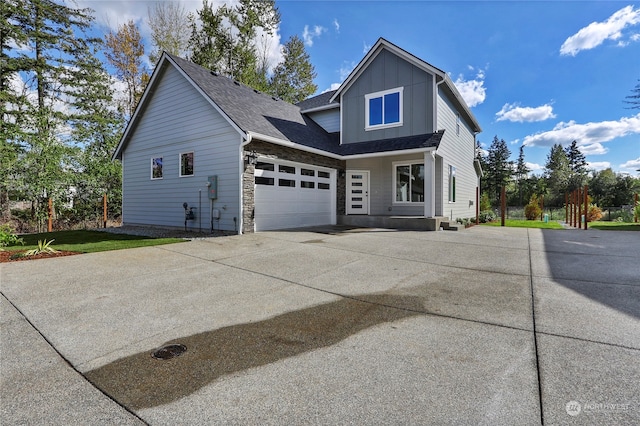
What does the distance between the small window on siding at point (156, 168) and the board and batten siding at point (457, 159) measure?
11190mm

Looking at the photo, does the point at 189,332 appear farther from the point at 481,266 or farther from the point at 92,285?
the point at 481,266

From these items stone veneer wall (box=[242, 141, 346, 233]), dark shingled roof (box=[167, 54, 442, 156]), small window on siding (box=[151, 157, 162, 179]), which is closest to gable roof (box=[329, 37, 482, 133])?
dark shingled roof (box=[167, 54, 442, 156])

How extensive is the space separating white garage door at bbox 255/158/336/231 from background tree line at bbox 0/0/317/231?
1102cm

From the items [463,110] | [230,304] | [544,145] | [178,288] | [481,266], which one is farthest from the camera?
[544,145]

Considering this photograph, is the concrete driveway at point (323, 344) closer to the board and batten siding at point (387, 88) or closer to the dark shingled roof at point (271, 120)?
→ the dark shingled roof at point (271, 120)

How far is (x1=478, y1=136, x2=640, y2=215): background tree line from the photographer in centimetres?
3180

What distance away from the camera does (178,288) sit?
4.12 meters

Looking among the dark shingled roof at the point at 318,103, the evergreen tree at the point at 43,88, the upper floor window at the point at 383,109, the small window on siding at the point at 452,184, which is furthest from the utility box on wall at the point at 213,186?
the small window on siding at the point at 452,184

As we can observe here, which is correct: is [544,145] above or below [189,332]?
above

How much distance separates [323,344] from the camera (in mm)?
2510

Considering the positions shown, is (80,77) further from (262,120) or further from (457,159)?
(457,159)

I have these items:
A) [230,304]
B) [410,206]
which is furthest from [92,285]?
[410,206]

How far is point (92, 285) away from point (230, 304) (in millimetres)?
2322

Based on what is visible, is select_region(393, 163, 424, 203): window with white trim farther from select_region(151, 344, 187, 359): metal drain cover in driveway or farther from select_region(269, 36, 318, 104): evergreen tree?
select_region(269, 36, 318, 104): evergreen tree
